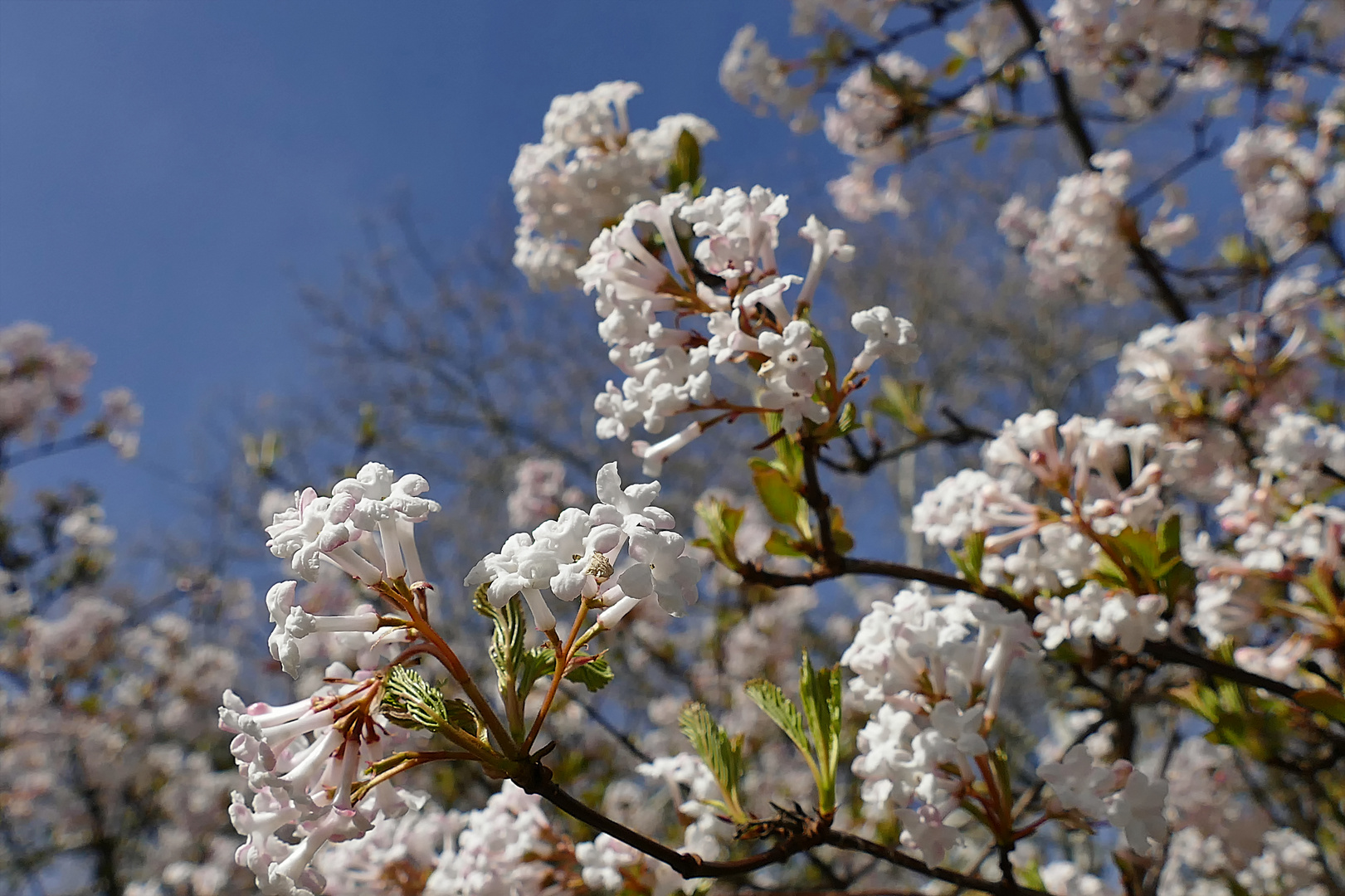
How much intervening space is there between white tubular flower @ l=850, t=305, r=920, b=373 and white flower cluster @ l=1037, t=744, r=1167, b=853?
3.03 ft

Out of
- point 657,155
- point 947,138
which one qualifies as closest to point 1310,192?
point 947,138

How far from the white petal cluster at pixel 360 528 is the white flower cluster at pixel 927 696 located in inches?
43.8

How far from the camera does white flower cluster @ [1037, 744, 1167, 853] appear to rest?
1727mm

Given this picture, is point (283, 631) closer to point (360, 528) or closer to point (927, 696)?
point (360, 528)

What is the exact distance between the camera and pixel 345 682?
3.94ft

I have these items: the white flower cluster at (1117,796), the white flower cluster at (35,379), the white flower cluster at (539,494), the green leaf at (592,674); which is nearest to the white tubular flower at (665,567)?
the green leaf at (592,674)

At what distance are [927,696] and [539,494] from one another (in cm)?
431

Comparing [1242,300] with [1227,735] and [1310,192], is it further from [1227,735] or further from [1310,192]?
[1227,735]

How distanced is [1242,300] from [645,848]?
13.6 feet

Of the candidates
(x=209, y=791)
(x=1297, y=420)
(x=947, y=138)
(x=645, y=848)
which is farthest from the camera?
(x=209, y=791)

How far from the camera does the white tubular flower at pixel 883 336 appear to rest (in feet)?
5.57

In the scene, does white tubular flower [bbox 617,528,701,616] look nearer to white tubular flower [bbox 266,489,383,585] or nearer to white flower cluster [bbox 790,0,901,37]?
white tubular flower [bbox 266,489,383,585]

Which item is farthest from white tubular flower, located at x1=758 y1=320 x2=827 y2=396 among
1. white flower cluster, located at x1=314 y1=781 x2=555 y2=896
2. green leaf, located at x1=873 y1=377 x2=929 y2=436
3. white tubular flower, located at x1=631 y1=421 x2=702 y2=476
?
green leaf, located at x1=873 y1=377 x2=929 y2=436

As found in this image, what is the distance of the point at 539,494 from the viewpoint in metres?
5.89
